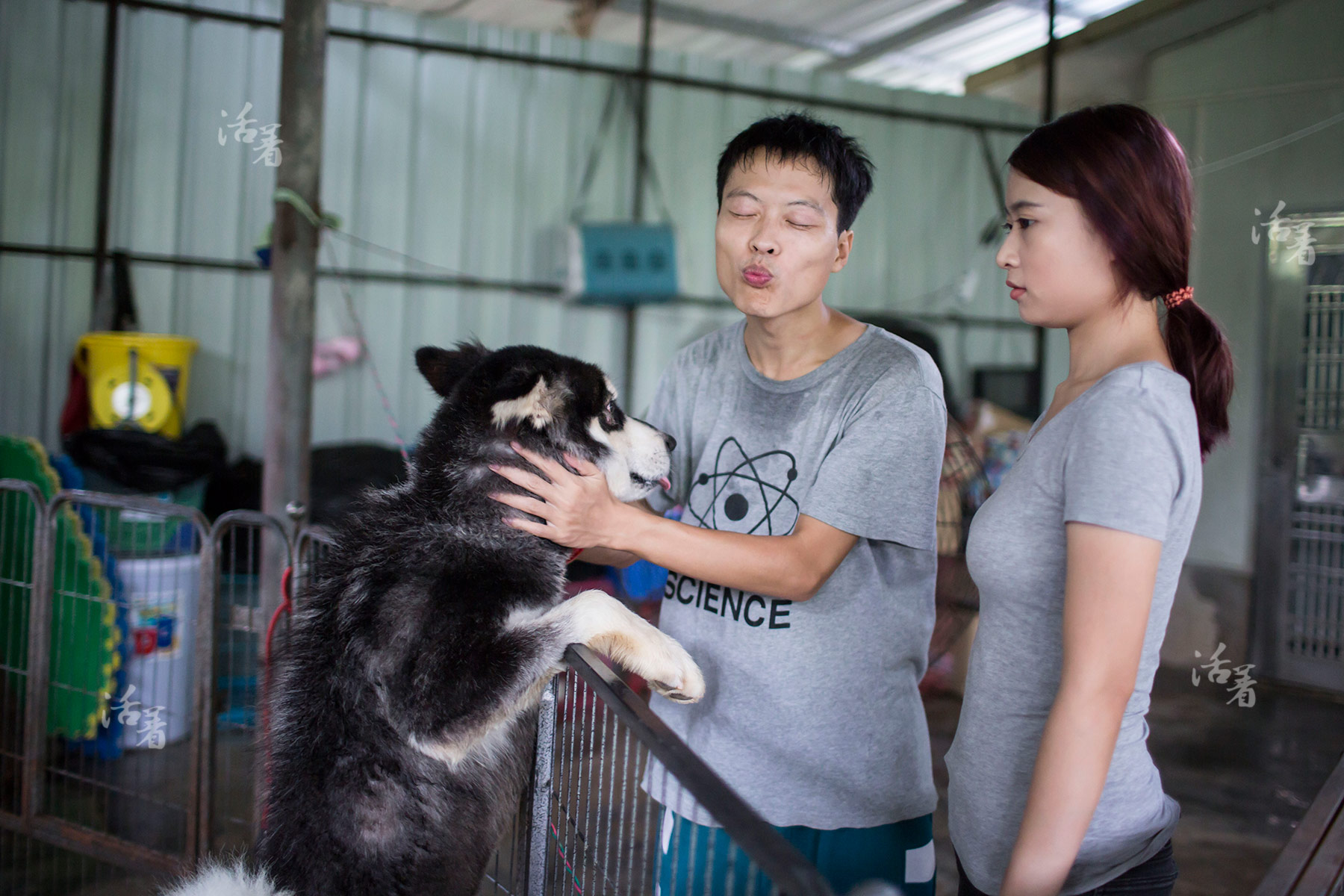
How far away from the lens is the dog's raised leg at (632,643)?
169 centimetres

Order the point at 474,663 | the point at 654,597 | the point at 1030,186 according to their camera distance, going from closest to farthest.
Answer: the point at 1030,186 → the point at 474,663 → the point at 654,597

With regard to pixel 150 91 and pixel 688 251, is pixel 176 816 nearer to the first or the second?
pixel 150 91

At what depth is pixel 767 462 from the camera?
1854 mm

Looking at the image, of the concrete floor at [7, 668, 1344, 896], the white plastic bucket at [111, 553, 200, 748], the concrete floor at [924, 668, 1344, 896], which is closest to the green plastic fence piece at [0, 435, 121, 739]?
the white plastic bucket at [111, 553, 200, 748]

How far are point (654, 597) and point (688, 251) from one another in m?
4.12

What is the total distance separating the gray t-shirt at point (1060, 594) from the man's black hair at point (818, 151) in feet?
2.27

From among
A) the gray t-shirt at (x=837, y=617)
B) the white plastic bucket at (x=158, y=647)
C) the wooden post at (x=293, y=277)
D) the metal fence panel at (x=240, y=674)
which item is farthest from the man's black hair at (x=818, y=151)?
the white plastic bucket at (x=158, y=647)

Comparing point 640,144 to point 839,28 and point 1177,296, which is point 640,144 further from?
point 1177,296

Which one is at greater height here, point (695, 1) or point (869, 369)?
point (695, 1)

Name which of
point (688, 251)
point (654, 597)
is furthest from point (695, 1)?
point (654, 597)

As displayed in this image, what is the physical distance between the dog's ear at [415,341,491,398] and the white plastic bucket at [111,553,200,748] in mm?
2879

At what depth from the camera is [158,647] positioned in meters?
4.44

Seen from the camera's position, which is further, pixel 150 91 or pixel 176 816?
pixel 150 91

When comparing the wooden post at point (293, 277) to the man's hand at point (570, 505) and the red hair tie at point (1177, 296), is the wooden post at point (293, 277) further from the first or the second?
the red hair tie at point (1177, 296)
